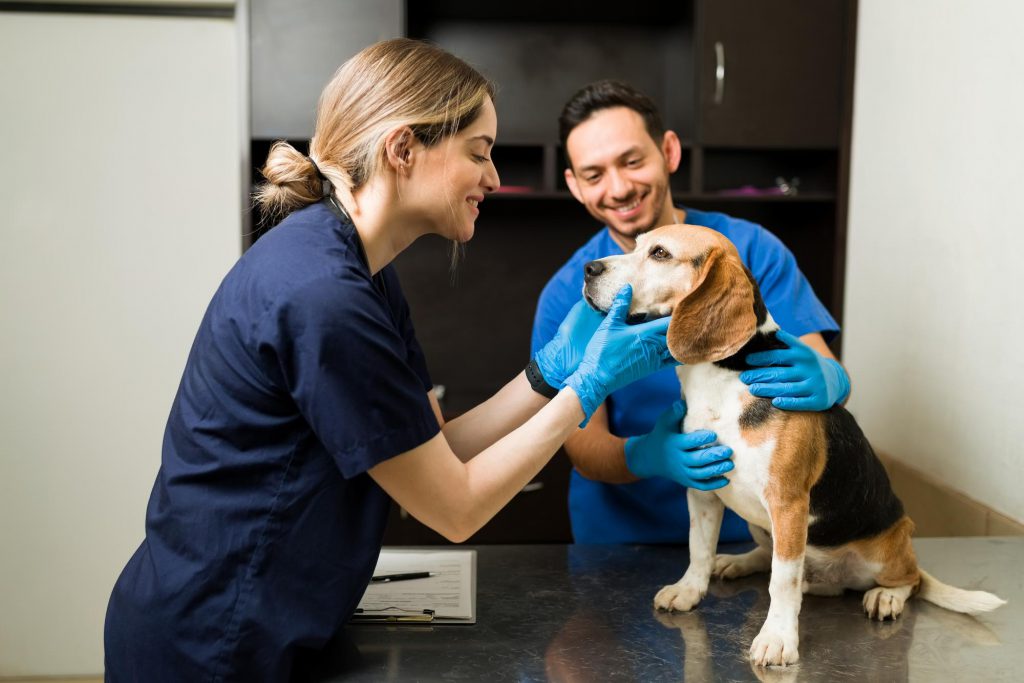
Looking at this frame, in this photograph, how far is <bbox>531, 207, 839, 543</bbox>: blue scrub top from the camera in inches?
71.9

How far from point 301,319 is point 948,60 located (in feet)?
5.74

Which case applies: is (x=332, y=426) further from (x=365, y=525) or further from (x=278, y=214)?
(x=278, y=214)

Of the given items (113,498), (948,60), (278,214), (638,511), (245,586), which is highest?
(948,60)

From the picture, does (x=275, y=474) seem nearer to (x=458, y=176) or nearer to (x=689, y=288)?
(x=458, y=176)

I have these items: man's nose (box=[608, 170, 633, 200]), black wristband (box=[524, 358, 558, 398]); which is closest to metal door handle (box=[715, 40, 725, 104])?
man's nose (box=[608, 170, 633, 200])

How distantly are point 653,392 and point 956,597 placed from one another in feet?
2.28

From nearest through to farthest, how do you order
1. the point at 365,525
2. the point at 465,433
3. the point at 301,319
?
the point at 301,319 → the point at 365,525 → the point at 465,433

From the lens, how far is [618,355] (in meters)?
1.33

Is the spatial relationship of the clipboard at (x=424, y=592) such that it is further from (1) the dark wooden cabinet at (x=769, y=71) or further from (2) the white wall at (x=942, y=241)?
(1) the dark wooden cabinet at (x=769, y=71)

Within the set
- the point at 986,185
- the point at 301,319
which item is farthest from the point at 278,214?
the point at 986,185

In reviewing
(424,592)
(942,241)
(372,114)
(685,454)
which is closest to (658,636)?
(685,454)

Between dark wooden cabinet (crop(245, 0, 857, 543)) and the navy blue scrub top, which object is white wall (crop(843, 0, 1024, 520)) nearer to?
dark wooden cabinet (crop(245, 0, 857, 543))

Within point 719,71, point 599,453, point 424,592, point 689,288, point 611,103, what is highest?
point 719,71

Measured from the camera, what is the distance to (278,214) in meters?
1.35
